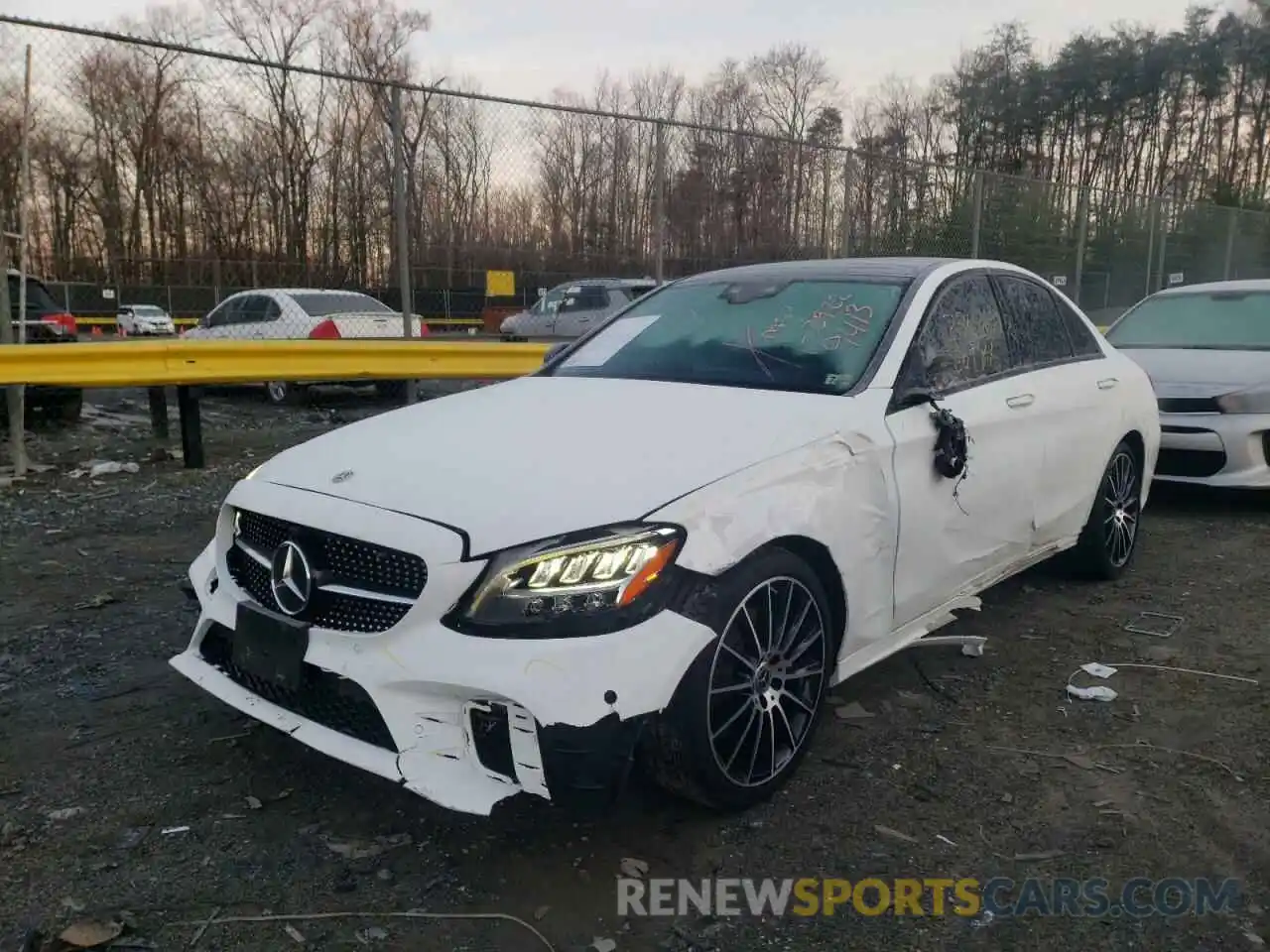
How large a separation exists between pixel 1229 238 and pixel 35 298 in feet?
62.0

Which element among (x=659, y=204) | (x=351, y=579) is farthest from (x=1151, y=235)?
(x=351, y=579)

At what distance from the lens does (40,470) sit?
7.19m

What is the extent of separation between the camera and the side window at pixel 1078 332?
15.6 feet

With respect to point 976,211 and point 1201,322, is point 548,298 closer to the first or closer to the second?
point 1201,322

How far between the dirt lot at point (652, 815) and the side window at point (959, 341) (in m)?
1.15

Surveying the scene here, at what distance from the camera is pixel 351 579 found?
2.57m

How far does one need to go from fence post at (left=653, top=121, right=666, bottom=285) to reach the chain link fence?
0.06 feet

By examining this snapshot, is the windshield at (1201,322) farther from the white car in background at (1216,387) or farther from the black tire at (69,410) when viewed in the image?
the black tire at (69,410)

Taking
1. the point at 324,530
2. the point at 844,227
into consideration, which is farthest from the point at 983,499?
the point at 844,227

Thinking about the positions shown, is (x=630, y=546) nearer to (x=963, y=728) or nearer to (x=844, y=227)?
(x=963, y=728)

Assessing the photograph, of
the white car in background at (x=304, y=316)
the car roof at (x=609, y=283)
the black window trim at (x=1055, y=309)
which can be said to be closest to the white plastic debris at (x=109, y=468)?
the white car in background at (x=304, y=316)

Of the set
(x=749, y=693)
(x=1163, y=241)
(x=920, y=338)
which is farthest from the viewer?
(x=1163, y=241)

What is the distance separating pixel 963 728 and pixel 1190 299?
18.9 feet

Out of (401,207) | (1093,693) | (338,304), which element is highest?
(401,207)
